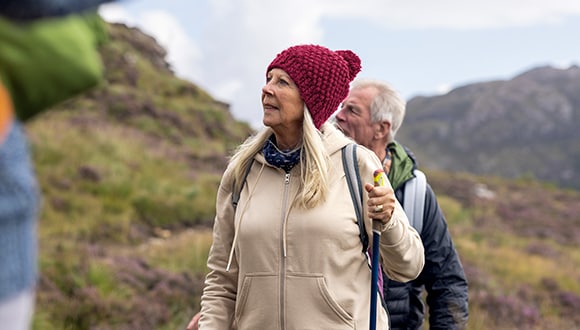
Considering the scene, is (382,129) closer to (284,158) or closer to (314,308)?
(284,158)

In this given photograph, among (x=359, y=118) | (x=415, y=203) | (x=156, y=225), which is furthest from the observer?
(x=156, y=225)

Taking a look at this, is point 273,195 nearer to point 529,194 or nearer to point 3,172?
point 3,172

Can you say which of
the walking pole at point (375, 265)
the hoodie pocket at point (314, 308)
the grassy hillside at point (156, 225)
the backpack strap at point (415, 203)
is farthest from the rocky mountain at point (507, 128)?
the hoodie pocket at point (314, 308)

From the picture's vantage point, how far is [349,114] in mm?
3654

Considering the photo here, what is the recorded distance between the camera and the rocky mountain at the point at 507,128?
346ft

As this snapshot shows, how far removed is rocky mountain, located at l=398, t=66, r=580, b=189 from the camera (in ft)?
346

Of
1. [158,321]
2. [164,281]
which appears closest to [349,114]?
[158,321]

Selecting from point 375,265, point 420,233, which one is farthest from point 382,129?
point 375,265

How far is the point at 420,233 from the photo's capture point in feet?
11.2

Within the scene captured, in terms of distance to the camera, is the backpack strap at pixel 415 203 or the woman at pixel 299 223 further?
the backpack strap at pixel 415 203

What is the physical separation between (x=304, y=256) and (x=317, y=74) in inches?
30.6

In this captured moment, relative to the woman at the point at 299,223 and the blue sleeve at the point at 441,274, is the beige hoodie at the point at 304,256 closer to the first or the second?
the woman at the point at 299,223

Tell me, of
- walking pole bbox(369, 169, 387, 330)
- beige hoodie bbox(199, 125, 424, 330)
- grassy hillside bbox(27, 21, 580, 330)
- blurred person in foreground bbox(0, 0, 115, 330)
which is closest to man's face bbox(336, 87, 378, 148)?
beige hoodie bbox(199, 125, 424, 330)

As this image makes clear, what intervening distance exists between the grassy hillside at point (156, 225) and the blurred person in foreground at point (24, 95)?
5425 mm
